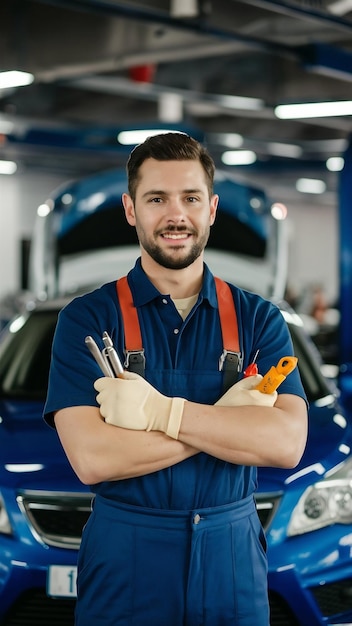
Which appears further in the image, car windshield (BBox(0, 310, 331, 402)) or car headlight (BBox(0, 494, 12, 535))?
car windshield (BBox(0, 310, 331, 402))

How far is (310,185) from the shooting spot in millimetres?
21953

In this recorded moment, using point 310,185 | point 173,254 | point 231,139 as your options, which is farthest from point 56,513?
point 310,185

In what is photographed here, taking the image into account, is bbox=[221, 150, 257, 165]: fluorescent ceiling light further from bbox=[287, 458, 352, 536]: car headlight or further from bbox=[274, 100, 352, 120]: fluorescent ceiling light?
bbox=[287, 458, 352, 536]: car headlight

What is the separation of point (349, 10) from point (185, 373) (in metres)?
5.95

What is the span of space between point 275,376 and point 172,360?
0.27 m

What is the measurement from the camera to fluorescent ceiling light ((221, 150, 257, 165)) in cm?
1620

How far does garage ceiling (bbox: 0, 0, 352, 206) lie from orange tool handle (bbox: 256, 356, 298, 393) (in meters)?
3.64

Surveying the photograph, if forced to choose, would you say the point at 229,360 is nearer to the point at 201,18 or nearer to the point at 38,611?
the point at 38,611

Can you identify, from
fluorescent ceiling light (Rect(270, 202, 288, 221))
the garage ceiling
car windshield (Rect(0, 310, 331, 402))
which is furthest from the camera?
the garage ceiling

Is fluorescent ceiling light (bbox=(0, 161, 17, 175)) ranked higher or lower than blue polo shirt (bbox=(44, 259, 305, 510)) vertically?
higher

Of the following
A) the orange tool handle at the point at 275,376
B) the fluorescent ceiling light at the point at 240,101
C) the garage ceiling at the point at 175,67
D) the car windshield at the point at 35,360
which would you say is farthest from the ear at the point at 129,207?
the fluorescent ceiling light at the point at 240,101

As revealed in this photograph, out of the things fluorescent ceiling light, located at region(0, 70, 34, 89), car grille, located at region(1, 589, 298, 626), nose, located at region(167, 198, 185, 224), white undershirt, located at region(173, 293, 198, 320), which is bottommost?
car grille, located at region(1, 589, 298, 626)

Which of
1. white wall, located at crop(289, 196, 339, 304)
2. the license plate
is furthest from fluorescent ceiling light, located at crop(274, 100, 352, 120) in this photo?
white wall, located at crop(289, 196, 339, 304)

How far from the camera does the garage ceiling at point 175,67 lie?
6.34 meters
